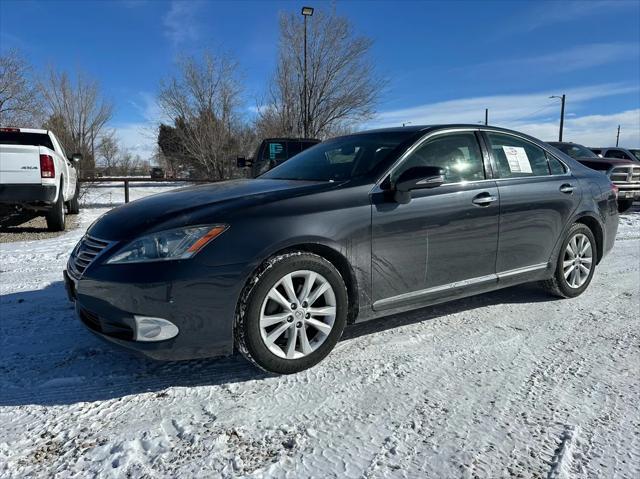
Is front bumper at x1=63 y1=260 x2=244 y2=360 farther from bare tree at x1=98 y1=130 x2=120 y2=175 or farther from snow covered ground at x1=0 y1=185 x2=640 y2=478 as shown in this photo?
bare tree at x1=98 y1=130 x2=120 y2=175

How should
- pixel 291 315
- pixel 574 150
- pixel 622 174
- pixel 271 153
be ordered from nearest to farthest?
1. pixel 291 315
2. pixel 271 153
3. pixel 622 174
4. pixel 574 150

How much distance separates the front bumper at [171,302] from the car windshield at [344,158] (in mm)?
1221

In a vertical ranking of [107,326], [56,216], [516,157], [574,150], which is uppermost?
[574,150]

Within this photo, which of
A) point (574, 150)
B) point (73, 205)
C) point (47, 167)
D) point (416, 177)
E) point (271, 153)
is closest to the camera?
point (416, 177)

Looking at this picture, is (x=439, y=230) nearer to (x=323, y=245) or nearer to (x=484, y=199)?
(x=484, y=199)

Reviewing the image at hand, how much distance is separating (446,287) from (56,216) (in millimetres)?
7146

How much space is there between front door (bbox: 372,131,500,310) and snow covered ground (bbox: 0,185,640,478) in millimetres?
411

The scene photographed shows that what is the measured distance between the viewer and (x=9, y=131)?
815 cm

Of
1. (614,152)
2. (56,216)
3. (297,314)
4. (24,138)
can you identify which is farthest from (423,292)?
(614,152)

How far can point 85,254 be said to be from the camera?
9.33ft

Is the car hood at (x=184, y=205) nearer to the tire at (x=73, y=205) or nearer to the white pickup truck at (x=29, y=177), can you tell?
the white pickup truck at (x=29, y=177)

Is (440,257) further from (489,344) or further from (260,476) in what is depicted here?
(260,476)

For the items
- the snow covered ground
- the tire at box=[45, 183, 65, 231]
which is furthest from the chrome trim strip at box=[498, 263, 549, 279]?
the tire at box=[45, 183, 65, 231]

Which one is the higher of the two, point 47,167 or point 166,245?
point 47,167
